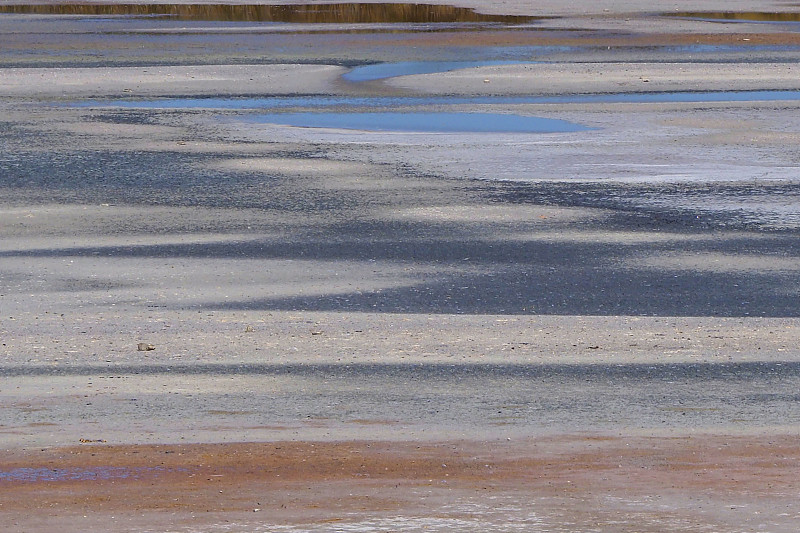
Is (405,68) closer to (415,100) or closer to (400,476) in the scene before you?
(415,100)

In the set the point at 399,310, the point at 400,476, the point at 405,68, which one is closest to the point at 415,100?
the point at 405,68

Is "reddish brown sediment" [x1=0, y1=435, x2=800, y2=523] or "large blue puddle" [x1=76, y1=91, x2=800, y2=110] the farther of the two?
"large blue puddle" [x1=76, y1=91, x2=800, y2=110]

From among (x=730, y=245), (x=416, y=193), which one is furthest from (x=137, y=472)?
(x=416, y=193)

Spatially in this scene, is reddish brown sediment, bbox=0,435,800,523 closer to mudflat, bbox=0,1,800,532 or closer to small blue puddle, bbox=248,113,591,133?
mudflat, bbox=0,1,800,532

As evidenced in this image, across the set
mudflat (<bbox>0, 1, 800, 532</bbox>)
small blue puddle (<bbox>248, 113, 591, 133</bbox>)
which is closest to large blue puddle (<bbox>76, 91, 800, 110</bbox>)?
mudflat (<bbox>0, 1, 800, 532</bbox>)

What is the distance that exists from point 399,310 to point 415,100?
971 centimetres

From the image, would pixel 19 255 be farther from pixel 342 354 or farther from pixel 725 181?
pixel 725 181

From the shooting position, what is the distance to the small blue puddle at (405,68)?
62.6 ft

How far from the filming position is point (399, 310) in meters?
7.43

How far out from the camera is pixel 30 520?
458cm

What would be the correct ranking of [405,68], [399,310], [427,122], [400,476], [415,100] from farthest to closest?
[405,68], [415,100], [427,122], [399,310], [400,476]

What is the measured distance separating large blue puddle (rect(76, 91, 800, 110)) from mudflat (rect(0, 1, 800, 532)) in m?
0.09

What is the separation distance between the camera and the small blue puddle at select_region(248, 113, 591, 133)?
14.5m

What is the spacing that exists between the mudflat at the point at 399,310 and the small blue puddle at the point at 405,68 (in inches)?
67.8
